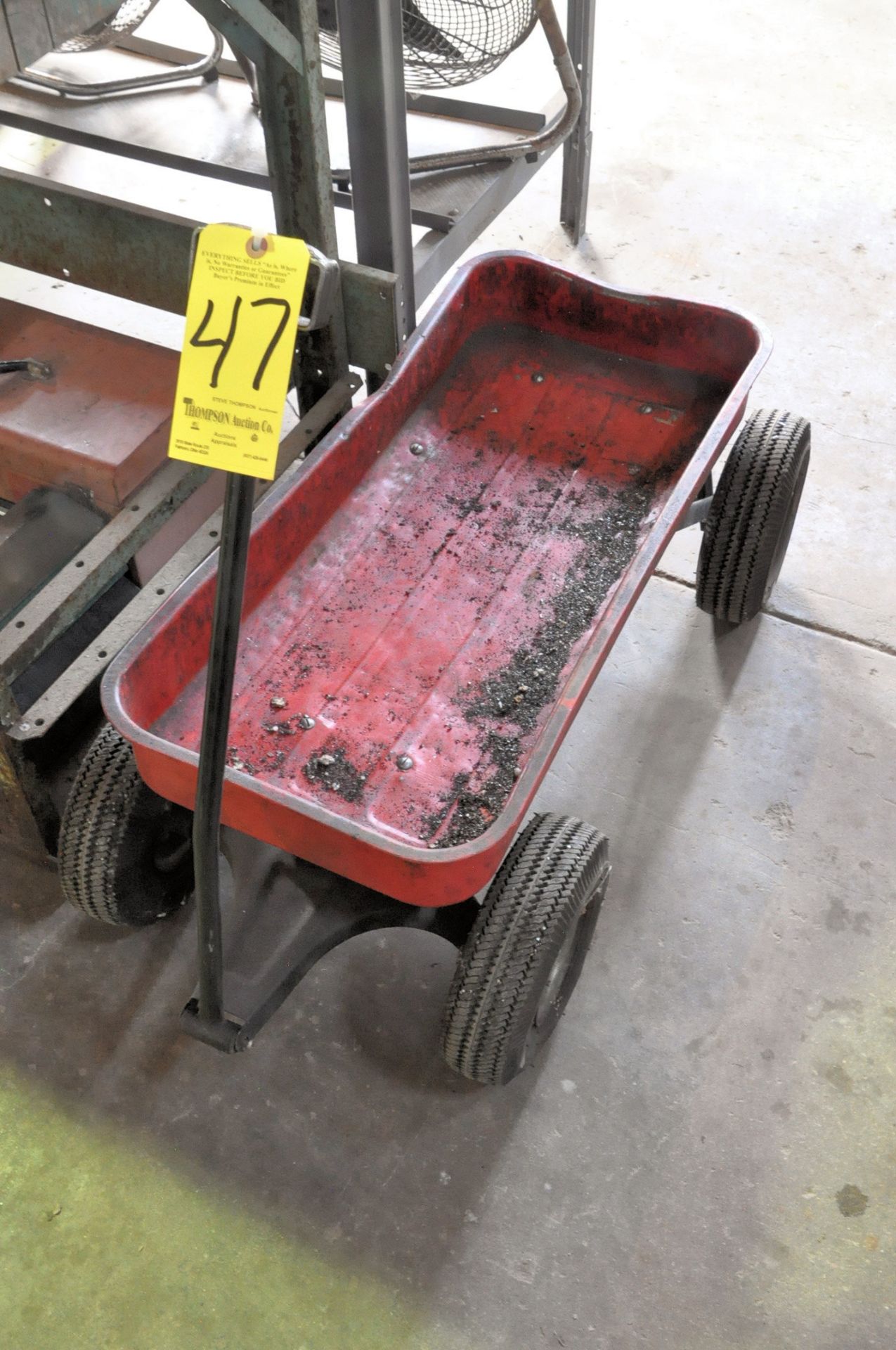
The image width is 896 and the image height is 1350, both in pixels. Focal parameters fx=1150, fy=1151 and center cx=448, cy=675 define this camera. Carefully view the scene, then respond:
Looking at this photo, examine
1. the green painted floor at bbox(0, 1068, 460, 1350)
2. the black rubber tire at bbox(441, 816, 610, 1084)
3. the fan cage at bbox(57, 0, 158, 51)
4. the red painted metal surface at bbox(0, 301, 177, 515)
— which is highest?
the fan cage at bbox(57, 0, 158, 51)

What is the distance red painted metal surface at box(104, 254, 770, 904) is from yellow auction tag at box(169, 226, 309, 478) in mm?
608

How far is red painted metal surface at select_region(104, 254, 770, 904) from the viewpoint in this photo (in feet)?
5.98

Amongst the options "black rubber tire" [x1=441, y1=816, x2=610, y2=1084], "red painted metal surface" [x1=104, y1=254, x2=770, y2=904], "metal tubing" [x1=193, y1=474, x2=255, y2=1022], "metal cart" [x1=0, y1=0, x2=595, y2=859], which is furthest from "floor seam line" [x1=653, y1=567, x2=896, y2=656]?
"metal tubing" [x1=193, y1=474, x2=255, y2=1022]

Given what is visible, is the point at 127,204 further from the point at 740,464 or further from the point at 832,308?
the point at 832,308

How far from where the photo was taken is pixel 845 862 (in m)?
2.38

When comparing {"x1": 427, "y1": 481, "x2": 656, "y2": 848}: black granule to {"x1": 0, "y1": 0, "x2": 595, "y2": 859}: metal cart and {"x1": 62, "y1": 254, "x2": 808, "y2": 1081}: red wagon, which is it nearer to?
{"x1": 62, "y1": 254, "x2": 808, "y2": 1081}: red wagon

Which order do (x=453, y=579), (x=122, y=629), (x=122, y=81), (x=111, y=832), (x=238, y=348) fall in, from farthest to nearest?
1. (x=122, y=81)
2. (x=453, y=579)
3. (x=122, y=629)
4. (x=111, y=832)
5. (x=238, y=348)

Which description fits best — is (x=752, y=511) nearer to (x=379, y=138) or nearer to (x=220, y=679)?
(x=379, y=138)

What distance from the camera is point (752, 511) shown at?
2.54 m

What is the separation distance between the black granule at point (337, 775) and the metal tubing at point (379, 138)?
99 centimetres

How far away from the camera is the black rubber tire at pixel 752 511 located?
253 centimetres

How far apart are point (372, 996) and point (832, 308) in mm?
2719

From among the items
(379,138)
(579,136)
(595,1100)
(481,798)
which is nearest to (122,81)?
(379,138)

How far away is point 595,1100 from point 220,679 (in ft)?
3.89
